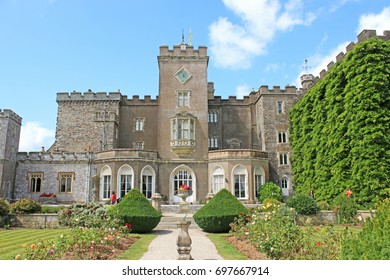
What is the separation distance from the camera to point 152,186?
29391mm

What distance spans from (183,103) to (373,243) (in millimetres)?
27113

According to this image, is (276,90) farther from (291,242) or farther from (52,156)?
(291,242)

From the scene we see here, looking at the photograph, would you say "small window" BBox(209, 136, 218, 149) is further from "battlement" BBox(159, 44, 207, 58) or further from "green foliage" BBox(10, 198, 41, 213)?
"green foliage" BBox(10, 198, 41, 213)

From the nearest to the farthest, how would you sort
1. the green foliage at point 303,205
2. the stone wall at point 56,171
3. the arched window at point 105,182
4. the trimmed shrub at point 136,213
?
1. the trimmed shrub at point 136,213
2. the green foliage at point 303,205
3. the arched window at point 105,182
4. the stone wall at point 56,171

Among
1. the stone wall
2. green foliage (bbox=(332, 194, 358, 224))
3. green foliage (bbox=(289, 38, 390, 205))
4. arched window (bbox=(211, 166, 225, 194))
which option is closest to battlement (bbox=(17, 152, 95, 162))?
the stone wall

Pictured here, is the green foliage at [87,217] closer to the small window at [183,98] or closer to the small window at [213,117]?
the small window at [183,98]

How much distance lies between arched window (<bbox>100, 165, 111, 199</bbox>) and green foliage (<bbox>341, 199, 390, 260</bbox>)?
78.7 ft

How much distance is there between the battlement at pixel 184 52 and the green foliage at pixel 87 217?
65.3 ft

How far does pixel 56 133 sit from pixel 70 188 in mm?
7534

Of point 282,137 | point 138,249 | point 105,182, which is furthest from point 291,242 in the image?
point 282,137

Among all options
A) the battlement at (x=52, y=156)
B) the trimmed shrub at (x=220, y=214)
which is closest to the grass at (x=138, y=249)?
the trimmed shrub at (x=220, y=214)

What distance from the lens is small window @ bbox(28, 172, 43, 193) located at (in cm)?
3020

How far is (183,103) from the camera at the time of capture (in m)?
32.3

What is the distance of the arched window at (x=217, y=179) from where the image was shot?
2930cm
